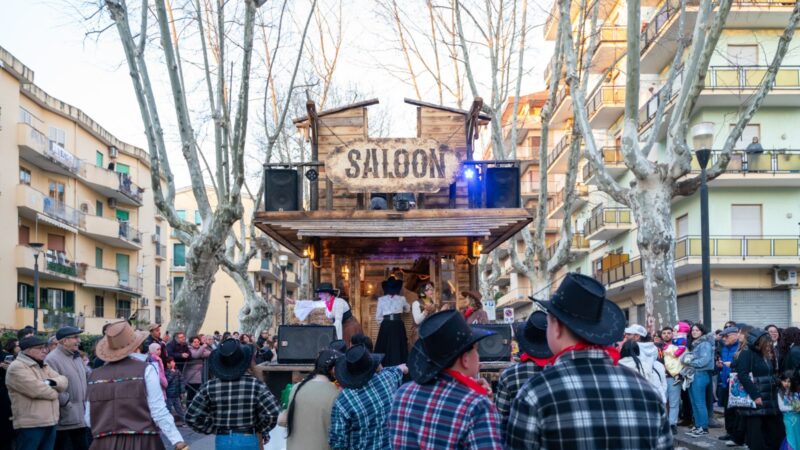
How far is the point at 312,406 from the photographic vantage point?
706cm

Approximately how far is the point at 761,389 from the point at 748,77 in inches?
1024

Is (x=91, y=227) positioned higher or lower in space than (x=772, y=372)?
higher

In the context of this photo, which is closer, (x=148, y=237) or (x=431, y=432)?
(x=431, y=432)

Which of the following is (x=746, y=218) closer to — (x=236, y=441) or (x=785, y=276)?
(x=785, y=276)

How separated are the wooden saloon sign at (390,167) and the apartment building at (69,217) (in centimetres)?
1966

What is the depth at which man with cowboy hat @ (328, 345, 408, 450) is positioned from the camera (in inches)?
266

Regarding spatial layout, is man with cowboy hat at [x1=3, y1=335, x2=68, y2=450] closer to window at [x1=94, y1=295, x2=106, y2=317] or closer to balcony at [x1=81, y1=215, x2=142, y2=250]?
balcony at [x1=81, y1=215, x2=142, y2=250]

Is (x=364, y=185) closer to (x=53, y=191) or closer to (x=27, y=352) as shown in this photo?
(x=27, y=352)

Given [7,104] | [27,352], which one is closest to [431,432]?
[27,352]

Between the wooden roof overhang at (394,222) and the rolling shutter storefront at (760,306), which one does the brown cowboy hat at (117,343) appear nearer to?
the wooden roof overhang at (394,222)

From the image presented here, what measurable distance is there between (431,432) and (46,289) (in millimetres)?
43276

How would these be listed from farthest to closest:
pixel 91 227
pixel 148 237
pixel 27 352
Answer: pixel 148 237 → pixel 91 227 → pixel 27 352

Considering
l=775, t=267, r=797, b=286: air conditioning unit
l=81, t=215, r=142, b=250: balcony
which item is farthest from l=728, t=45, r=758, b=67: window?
l=81, t=215, r=142, b=250: balcony

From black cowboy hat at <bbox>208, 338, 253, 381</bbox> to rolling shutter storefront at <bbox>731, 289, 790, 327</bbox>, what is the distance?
1213 inches
